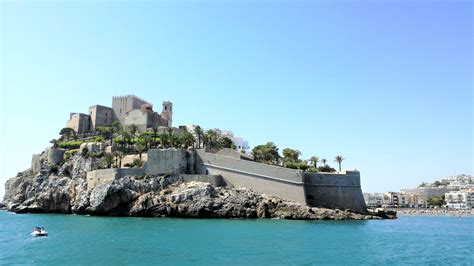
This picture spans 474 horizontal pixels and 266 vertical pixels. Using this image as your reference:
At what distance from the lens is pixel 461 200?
11500cm

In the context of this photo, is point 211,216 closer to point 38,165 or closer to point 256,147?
point 256,147

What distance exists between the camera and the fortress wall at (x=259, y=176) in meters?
44.1

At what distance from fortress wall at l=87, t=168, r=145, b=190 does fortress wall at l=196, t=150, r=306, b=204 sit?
8049mm

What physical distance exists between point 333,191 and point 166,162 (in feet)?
64.4

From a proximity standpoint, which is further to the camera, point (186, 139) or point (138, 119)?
point (138, 119)

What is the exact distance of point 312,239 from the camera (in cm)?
2752

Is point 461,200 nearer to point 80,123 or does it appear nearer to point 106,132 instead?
point 106,132

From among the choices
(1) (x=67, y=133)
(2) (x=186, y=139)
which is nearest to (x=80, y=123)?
(1) (x=67, y=133)

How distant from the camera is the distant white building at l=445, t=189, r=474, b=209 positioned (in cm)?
11112

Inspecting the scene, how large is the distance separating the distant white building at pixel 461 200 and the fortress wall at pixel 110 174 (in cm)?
9232

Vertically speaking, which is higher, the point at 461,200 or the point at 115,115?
the point at 115,115

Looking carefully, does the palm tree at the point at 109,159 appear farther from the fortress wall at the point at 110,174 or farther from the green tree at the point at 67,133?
the green tree at the point at 67,133

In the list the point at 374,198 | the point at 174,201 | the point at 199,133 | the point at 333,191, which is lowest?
the point at 174,201

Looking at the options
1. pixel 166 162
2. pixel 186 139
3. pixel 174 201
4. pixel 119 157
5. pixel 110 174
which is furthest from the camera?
pixel 119 157
